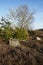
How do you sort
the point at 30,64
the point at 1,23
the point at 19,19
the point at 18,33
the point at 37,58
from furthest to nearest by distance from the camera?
the point at 19,19
the point at 1,23
the point at 18,33
the point at 37,58
the point at 30,64

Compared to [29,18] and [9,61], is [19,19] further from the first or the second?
[9,61]

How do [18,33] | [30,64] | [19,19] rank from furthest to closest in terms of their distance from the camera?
1. [19,19]
2. [18,33]
3. [30,64]

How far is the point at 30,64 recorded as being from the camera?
7.66 m

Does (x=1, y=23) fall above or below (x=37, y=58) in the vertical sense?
above

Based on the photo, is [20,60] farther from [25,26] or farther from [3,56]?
[25,26]

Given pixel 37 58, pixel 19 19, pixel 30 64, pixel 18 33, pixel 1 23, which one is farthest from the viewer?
pixel 19 19

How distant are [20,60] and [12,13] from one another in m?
27.2

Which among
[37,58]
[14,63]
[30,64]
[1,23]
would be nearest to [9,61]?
[14,63]

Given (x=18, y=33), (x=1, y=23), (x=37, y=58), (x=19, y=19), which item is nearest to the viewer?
(x=37, y=58)

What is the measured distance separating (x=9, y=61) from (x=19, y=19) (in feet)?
88.5

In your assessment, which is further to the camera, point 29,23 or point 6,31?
point 29,23

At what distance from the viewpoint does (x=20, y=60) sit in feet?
26.2

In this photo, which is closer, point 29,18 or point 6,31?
point 6,31

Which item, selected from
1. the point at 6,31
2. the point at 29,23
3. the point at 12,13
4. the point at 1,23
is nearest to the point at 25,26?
the point at 29,23
